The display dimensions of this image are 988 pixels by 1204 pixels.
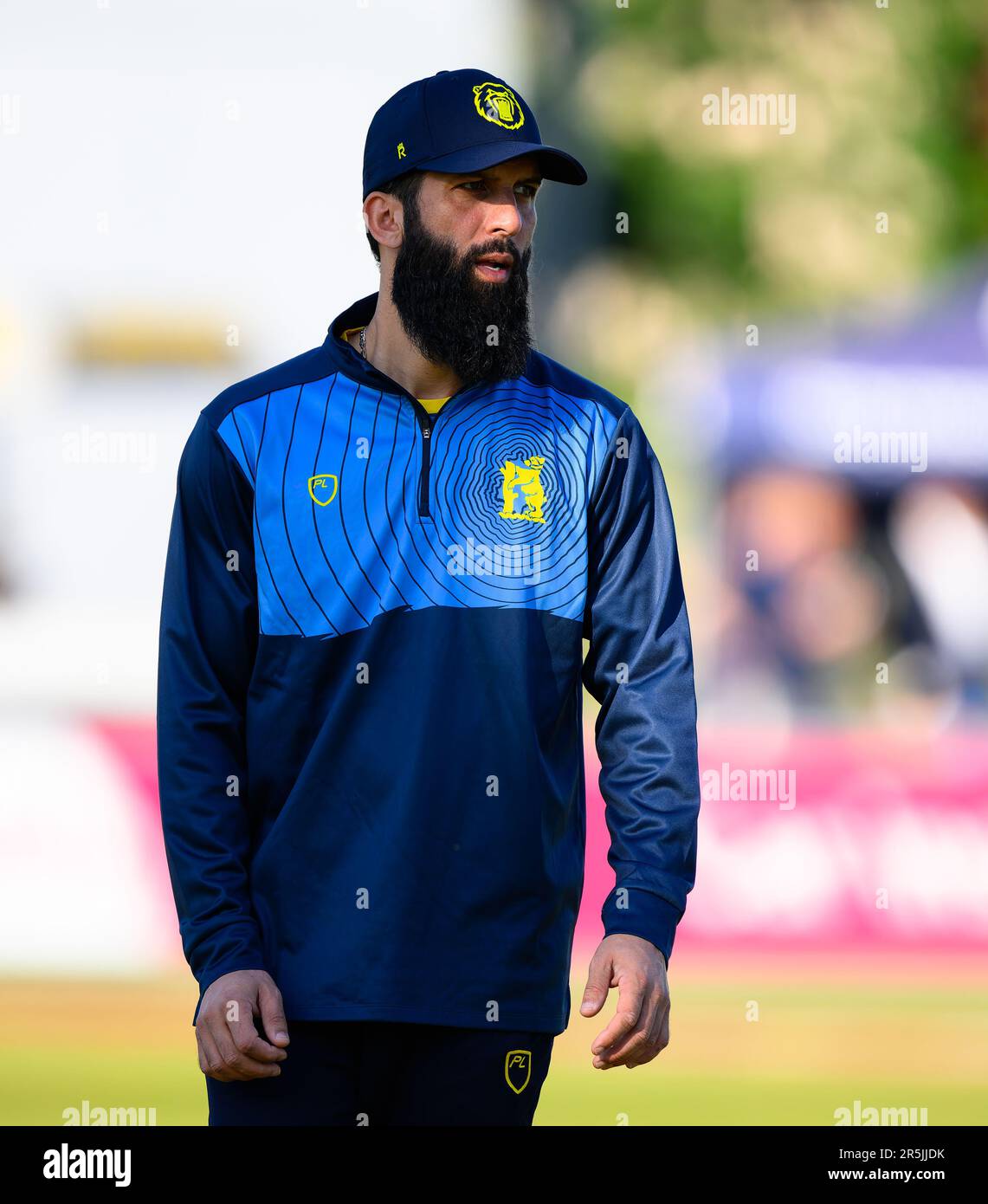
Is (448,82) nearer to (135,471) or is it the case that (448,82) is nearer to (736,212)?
(135,471)

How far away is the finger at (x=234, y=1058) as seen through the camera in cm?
244

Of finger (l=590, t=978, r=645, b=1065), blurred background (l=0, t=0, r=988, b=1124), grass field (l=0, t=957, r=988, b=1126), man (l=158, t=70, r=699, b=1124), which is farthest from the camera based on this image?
blurred background (l=0, t=0, r=988, b=1124)

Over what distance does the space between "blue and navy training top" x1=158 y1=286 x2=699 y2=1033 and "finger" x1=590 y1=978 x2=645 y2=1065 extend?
0.09m

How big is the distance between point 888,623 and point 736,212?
251 cm

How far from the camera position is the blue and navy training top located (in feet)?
8.16

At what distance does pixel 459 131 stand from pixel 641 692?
880mm

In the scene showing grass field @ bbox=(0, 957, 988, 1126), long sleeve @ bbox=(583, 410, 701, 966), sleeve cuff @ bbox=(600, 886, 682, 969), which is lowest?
grass field @ bbox=(0, 957, 988, 1126)

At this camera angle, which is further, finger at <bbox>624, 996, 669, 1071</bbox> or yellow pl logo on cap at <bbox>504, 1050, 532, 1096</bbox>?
yellow pl logo on cap at <bbox>504, 1050, 532, 1096</bbox>

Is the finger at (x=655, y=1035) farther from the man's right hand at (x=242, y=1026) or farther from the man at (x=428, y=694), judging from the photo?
the man's right hand at (x=242, y=1026)

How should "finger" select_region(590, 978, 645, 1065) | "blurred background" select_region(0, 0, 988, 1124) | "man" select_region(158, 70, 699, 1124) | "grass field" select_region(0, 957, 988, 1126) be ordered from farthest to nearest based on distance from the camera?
"blurred background" select_region(0, 0, 988, 1124)
"grass field" select_region(0, 957, 988, 1126)
"man" select_region(158, 70, 699, 1124)
"finger" select_region(590, 978, 645, 1065)

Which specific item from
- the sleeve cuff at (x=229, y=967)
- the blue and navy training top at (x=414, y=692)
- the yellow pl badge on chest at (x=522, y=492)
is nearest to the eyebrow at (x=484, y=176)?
the blue and navy training top at (x=414, y=692)

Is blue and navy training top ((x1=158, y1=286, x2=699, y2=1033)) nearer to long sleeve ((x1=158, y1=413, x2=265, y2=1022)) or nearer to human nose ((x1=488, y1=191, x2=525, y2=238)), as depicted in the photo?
long sleeve ((x1=158, y1=413, x2=265, y2=1022))

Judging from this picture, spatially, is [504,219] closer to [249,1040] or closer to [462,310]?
[462,310]

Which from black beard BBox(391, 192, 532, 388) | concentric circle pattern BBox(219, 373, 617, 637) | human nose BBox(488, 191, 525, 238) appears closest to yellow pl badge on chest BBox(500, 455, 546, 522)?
concentric circle pattern BBox(219, 373, 617, 637)
